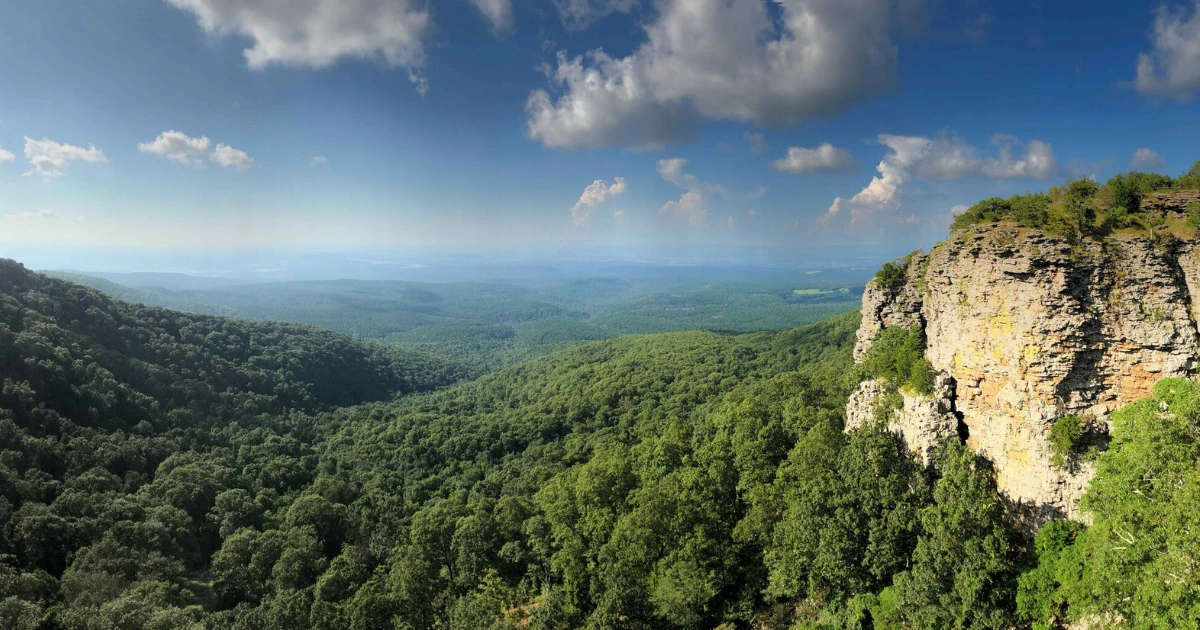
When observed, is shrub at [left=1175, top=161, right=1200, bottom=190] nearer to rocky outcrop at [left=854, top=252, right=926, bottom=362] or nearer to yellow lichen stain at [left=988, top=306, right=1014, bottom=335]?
yellow lichen stain at [left=988, top=306, right=1014, bottom=335]

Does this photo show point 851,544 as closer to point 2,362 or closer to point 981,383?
point 981,383

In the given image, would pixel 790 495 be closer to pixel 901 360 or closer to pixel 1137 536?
pixel 901 360

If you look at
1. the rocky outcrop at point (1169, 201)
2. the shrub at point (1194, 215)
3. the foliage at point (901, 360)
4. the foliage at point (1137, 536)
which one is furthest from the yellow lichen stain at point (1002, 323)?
the rocky outcrop at point (1169, 201)

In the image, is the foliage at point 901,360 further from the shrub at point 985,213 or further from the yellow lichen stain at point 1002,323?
the shrub at point 985,213

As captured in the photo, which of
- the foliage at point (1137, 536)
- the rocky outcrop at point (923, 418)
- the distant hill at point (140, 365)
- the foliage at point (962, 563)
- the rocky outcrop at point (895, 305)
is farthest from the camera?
the distant hill at point (140, 365)

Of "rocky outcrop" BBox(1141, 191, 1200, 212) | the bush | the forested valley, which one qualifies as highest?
"rocky outcrop" BBox(1141, 191, 1200, 212)

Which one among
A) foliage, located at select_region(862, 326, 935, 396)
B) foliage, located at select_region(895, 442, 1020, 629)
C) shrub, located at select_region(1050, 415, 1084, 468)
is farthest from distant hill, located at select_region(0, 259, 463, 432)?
shrub, located at select_region(1050, 415, 1084, 468)
